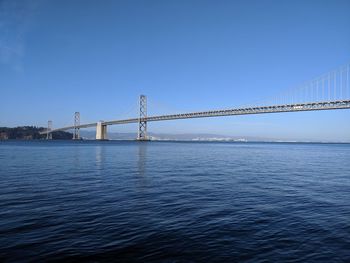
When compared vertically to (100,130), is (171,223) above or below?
below

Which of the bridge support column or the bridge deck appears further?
the bridge support column

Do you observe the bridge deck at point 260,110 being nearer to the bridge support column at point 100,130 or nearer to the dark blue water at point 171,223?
the bridge support column at point 100,130

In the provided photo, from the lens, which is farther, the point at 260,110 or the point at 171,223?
the point at 260,110

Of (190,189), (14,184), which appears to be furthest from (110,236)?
(14,184)

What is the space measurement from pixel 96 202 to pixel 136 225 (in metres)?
2.85

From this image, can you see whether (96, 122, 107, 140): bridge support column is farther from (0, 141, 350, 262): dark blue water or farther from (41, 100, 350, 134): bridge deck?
(0, 141, 350, 262): dark blue water

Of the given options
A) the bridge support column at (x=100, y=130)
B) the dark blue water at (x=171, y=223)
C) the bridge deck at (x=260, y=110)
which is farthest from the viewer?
the bridge support column at (x=100, y=130)

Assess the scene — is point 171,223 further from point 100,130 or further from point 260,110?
point 100,130

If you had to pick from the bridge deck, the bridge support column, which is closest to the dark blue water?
the bridge deck

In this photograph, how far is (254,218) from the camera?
Answer: 319 inches

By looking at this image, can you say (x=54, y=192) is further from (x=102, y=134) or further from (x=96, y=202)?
(x=102, y=134)

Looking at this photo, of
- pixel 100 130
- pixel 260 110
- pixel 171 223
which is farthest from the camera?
pixel 100 130

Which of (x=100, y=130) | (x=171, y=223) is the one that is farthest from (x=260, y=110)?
(x=171, y=223)

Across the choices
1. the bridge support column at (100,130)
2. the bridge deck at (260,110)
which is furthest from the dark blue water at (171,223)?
the bridge support column at (100,130)
